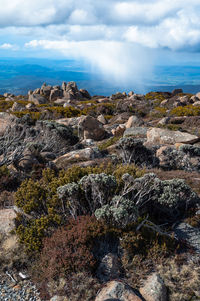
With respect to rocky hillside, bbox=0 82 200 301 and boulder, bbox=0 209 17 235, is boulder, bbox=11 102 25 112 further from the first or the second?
boulder, bbox=0 209 17 235

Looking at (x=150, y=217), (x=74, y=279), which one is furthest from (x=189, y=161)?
(x=74, y=279)

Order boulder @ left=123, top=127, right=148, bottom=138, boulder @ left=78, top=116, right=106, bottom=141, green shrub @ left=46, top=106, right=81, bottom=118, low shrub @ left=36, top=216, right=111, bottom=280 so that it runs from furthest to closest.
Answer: green shrub @ left=46, top=106, right=81, bottom=118 < boulder @ left=78, top=116, right=106, bottom=141 < boulder @ left=123, top=127, right=148, bottom=138 < low shrub @ left=36, top=216, right=111, bottom=280

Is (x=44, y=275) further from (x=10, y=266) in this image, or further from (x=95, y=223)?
(x=95, y=223)

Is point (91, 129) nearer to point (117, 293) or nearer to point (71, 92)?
point (117, 293)

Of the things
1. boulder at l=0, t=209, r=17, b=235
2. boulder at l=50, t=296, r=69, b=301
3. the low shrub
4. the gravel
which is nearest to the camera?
boulder at l=50, t=296, r=69, b=301

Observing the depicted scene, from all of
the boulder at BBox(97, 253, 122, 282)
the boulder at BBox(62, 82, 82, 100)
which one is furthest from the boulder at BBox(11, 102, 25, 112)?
the boulder at BBox(97, 253, 122, 282)

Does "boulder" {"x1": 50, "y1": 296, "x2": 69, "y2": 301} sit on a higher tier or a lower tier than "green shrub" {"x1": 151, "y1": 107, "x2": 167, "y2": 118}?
lower

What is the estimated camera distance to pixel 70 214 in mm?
6938

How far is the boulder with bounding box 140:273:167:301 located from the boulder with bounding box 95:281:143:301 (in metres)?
0.19

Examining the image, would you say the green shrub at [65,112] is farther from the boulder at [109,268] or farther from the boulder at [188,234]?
the boulder at [109,268]

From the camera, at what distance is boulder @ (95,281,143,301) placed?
15.3 ft

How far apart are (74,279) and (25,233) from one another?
1.87 metres

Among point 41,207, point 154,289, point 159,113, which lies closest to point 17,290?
point 41,207

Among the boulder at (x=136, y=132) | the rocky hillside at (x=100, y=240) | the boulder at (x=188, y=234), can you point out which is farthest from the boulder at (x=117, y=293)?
the boulder at (x=136, y=132)
